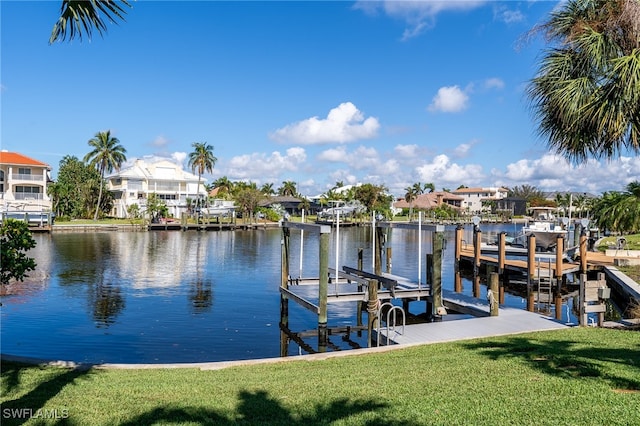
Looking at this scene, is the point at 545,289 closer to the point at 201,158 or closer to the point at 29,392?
the point at 29,392

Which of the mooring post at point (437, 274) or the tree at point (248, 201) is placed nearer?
the mooring post at point (437, 274)

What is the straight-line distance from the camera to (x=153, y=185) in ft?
302

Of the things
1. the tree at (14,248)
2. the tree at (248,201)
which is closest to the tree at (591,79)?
the tree at (14,248)

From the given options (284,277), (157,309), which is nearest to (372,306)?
(284,277)

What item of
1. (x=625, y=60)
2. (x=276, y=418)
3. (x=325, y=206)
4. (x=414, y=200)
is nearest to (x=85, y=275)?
(x=276, y=418)

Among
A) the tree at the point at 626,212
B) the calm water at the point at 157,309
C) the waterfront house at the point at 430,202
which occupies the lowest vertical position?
the calm water at the point at 157,309

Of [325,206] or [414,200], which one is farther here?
[414,200]

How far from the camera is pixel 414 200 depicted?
136 meters

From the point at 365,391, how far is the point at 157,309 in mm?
15763

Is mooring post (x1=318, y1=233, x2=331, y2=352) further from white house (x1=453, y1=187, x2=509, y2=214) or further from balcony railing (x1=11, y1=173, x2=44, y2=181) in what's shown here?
white house (x1=453, y1=187, x2=509, y2=214)

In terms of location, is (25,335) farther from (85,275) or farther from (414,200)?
(414,200)

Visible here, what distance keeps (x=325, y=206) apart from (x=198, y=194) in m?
39.0

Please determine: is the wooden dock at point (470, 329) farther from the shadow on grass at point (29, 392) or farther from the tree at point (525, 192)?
the tree at point (525, 192)

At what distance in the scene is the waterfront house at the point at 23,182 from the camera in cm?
7069
